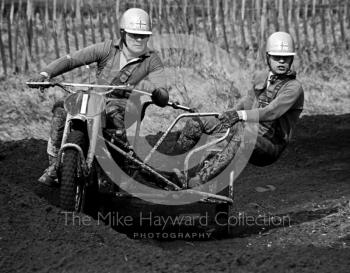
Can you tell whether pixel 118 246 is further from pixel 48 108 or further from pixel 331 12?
pixel 331 12

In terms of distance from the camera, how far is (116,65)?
895cm

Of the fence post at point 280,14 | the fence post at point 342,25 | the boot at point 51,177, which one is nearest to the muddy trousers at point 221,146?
the boot at point 51,177

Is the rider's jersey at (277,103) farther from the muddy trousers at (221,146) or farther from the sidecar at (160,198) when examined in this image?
the sidecar at (160,198)

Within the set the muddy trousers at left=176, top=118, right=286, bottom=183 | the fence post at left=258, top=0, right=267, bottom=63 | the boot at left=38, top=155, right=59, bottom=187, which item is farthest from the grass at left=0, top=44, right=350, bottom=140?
the boot at left=38, top=155, right=59, bottom=187

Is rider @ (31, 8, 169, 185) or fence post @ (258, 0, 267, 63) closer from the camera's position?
rider @ (31, 8, 169, 185)

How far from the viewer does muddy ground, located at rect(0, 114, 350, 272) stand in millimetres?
6086

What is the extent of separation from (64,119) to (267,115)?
6.67 feet

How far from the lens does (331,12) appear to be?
54.5 feet

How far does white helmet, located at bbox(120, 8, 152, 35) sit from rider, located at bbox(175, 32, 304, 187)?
118 centimetres

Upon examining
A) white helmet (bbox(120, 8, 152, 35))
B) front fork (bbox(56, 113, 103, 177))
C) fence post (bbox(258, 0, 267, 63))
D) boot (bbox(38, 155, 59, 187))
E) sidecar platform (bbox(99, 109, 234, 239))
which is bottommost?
sidecar platform (bbox(99, 109, 234, 239))

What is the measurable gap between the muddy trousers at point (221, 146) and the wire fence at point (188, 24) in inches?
268

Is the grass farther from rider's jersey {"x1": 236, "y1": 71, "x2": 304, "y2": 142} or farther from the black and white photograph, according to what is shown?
rider's jersey {"x1": 236, "y1": 71, "x2": 304, "y2": 142}

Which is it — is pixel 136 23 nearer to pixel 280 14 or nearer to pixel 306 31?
pixel 280 14

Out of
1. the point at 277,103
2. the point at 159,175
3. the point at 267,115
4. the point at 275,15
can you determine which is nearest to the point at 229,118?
the point at 267,115
